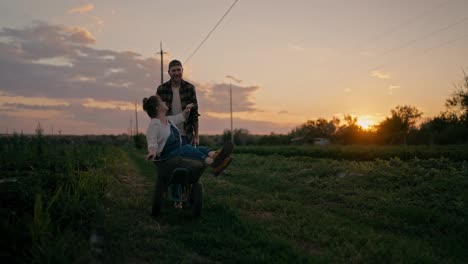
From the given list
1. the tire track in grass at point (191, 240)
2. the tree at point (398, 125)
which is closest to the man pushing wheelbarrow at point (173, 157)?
the tire track in grass at point (191, 240)

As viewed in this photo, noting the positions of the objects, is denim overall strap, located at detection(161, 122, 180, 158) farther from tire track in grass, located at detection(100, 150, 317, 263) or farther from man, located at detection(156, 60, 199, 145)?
tire track in grass, located at detection(100, 150, 317, 263)

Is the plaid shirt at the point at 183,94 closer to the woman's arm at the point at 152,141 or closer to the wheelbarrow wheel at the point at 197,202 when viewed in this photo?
the woman's arm at the point at 152,141

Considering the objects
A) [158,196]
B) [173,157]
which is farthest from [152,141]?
[158,196]

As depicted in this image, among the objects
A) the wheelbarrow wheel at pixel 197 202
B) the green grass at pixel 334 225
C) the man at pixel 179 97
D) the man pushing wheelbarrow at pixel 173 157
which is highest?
the man at pixel 179 97

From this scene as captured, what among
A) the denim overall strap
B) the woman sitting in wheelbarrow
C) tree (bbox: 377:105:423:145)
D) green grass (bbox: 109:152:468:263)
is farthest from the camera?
tree (bbox: 377:105:423:145)

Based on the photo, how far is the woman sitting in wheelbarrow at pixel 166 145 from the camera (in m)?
5.50

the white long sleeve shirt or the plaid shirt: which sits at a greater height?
the plaid shirt

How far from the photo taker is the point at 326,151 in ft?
84.6

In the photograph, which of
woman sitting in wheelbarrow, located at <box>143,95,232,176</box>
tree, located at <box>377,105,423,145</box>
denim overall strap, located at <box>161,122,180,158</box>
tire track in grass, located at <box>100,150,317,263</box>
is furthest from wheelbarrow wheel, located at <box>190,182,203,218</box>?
tree, located at <box>377,105,423,145</box>

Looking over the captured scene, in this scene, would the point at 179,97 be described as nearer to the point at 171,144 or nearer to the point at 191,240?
the point at 171,144

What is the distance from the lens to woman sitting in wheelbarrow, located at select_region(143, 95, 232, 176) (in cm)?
550

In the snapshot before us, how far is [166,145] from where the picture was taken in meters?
5.80

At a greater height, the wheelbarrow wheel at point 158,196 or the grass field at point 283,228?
the wheelbarrow wheel at point 158,196

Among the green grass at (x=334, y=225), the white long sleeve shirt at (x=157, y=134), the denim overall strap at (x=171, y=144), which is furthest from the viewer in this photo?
the denim overall strap at (x=171, y=144)
